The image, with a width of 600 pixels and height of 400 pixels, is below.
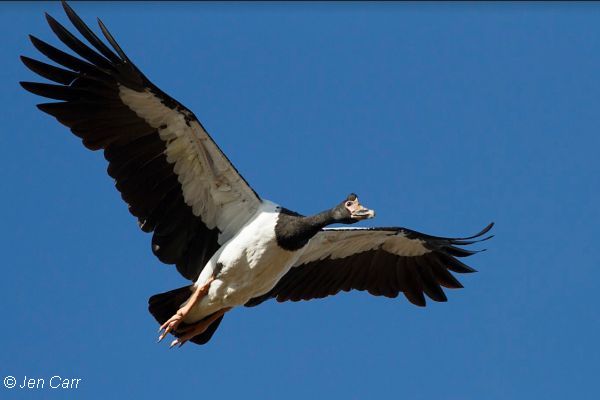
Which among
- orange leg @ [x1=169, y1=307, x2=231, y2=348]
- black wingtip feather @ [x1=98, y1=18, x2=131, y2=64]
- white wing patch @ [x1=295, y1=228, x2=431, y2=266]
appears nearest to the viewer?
black wingtip feather @ [x1=98, y1=18, x2=131, y2=64]

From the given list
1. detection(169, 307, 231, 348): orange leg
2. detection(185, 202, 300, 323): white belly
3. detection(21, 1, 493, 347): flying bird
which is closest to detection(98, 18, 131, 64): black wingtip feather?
detection(21, 1, 493, 347): flying bird

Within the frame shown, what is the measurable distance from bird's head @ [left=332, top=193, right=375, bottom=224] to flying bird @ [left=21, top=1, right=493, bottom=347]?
0.01 metres

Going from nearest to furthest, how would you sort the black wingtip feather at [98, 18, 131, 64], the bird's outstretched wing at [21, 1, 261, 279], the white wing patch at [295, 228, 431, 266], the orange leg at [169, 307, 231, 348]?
the black wingtip feather at [98, 18, 131, 64] < the bird's outstretched wing at [21, 1, 261, 279] < the orange leg at [169, 307, 231, 348] < the white wing patch at [295, 228, 431, 266]

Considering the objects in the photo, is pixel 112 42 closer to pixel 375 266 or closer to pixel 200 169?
pixel 200 169

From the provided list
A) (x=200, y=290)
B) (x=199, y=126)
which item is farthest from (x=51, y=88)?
(x=200, y=290)

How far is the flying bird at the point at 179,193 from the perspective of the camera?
14.7 m

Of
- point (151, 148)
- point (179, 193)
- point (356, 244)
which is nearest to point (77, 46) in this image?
point (151, 148)

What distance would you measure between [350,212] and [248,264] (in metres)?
1.50

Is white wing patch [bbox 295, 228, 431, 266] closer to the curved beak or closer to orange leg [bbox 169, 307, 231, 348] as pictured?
the curved beak

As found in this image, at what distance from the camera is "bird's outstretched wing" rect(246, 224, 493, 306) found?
1652 centimetres

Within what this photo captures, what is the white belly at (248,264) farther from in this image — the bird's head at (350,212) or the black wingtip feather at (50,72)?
the black wingtip feather at (50,72)

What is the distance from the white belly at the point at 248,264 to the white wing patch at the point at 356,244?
1.10 metres

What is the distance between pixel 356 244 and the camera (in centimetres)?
1675

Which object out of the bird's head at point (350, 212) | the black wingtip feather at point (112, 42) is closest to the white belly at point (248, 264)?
the bird's head at point (350, 212)
